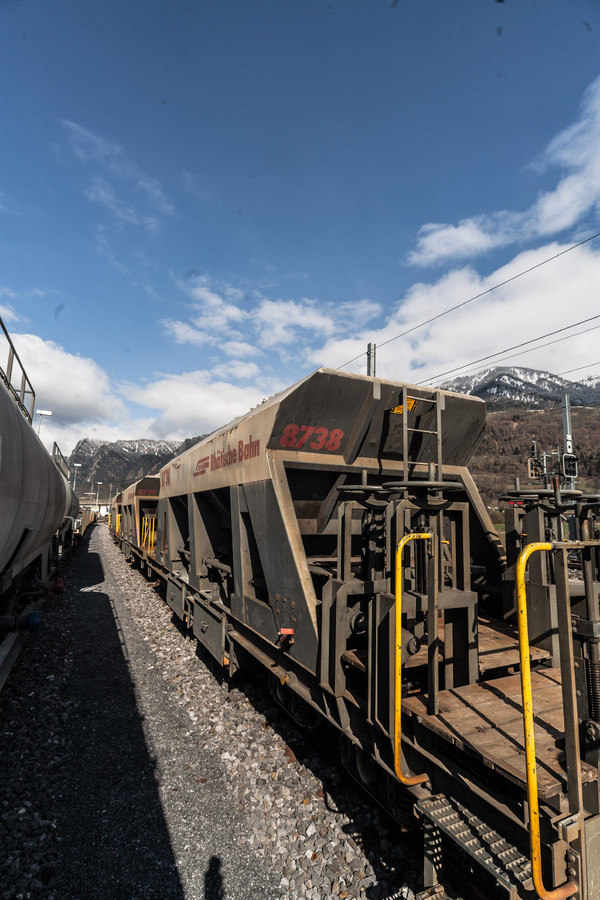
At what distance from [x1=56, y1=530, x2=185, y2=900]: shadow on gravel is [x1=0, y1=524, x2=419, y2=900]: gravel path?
0.01 meters

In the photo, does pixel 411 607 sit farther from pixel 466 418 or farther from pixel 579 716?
pixel 466 418

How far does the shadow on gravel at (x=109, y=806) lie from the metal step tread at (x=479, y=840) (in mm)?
1963

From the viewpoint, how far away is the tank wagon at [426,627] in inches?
85.0

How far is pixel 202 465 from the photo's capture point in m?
6.93

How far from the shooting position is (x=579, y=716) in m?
2.33

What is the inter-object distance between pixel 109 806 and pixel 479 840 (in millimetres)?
3265

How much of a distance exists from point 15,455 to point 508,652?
5.04 m

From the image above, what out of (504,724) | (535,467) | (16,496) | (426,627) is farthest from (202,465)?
(535,467)

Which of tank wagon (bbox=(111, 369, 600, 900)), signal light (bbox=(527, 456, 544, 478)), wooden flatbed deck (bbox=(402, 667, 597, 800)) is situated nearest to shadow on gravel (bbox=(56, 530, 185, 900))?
tank wagon (bbox=(111, 369, 600, 900))

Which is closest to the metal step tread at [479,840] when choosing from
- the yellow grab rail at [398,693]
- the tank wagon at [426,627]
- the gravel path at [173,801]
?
the tank wagon at [426,627]

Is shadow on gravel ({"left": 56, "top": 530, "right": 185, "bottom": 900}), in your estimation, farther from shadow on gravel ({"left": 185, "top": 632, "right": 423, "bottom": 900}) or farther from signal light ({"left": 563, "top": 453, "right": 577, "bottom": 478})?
signal light ({"left": 563, "top": 453, "right": 577, "bottom": 478})

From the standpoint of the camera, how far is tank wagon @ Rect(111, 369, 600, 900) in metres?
2.16

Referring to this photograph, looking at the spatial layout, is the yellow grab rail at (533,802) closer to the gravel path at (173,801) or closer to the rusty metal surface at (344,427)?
the gravel path at (173,801)

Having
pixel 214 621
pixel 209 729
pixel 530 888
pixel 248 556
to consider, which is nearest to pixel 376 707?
pixel 530 888
